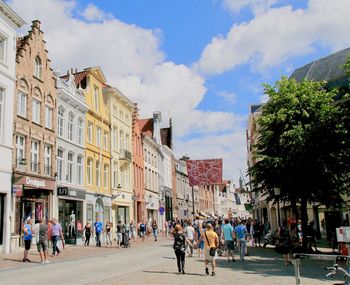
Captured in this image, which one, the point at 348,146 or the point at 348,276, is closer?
the point at 348,276

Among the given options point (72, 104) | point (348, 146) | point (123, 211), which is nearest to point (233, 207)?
point (123, 211)

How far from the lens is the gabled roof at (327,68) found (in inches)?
1351

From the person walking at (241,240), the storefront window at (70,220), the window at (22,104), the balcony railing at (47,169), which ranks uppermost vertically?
the window at (22,104)

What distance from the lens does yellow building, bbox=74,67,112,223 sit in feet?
107

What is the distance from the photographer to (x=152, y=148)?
174ft

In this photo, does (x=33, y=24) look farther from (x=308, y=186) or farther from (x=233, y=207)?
(x=233, y=207)

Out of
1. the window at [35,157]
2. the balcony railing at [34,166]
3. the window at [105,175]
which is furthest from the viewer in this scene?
the window at [105,175]

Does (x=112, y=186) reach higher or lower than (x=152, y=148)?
lower

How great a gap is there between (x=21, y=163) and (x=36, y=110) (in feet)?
13.0

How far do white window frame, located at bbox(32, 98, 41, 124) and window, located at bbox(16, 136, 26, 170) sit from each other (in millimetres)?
1682

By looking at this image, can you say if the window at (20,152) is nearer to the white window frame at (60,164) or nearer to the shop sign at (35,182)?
the shop sign at (35,182)

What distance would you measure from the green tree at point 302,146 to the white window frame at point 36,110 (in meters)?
12.8

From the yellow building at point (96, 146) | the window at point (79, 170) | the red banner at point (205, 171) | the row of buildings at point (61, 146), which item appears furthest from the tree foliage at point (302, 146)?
the red banner at point (205, 171)

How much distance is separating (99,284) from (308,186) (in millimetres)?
13107
